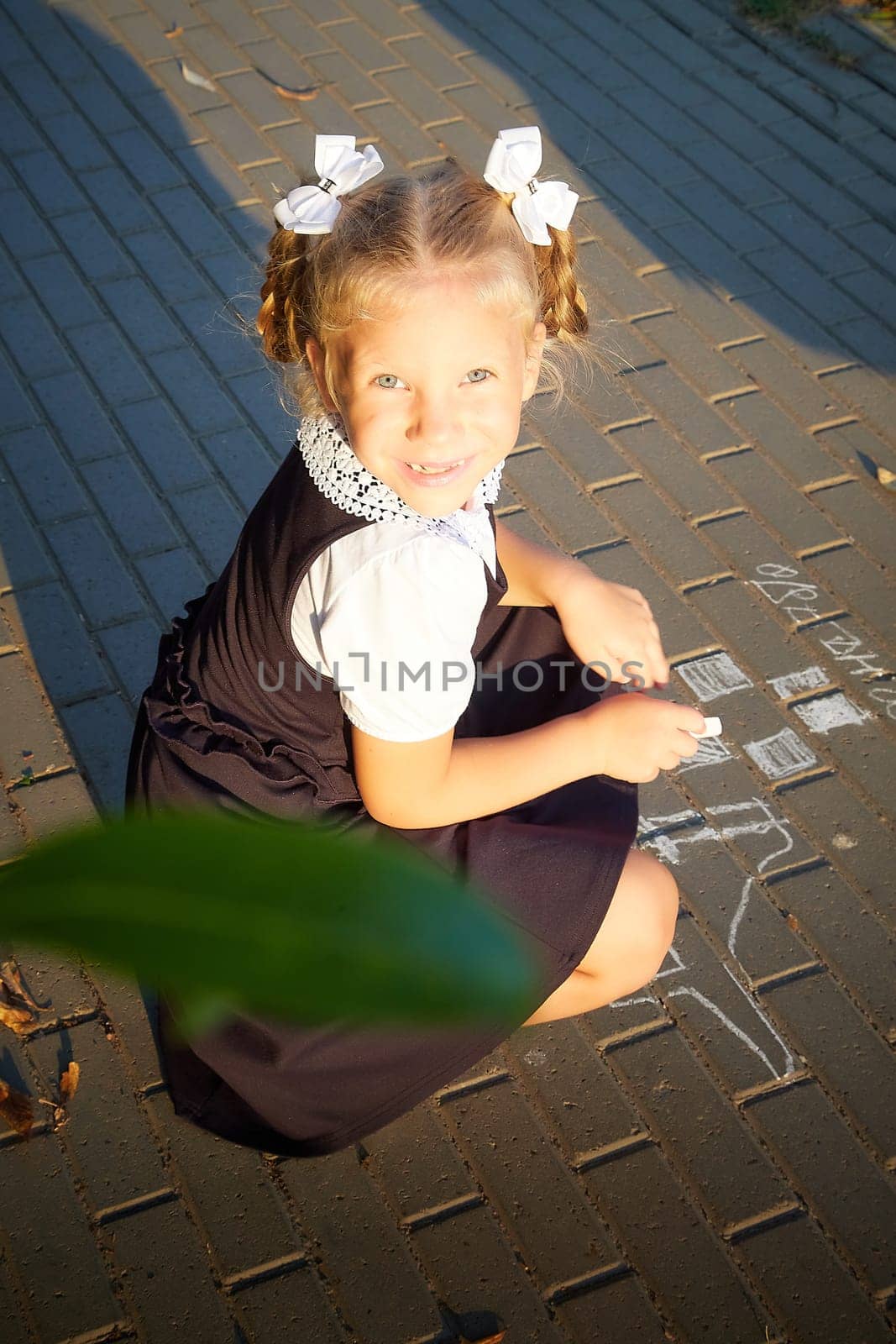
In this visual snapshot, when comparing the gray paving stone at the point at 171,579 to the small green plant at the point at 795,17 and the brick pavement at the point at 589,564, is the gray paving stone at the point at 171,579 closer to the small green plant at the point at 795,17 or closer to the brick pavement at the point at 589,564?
the brick pavement at the point at 589,564

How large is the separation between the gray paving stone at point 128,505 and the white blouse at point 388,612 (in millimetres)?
1321

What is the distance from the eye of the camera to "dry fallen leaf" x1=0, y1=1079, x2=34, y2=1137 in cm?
202

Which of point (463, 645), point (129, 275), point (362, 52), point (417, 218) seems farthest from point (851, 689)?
point (362, 52)

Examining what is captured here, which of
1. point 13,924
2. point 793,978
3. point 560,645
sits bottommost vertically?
point 793,978

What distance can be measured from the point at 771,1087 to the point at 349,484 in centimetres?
125

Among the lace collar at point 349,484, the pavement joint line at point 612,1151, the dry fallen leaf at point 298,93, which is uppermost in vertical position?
the lace collar at point 349,484

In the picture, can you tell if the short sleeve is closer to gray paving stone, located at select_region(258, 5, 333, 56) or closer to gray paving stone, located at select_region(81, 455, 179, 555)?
gray paving stone, located at select_region(81, 455, 179, 555)

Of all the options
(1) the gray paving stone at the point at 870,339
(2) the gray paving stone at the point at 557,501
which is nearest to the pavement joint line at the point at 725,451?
(2) the gray paving stone at the point at 557,501

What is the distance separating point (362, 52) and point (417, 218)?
10.7 feet

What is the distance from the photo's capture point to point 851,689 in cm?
276

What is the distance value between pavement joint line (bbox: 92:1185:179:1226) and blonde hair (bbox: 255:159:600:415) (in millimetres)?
1206

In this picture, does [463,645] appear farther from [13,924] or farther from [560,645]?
[13,924]

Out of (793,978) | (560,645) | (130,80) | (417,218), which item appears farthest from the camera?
(130,80)

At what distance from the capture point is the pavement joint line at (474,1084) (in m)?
2.11
